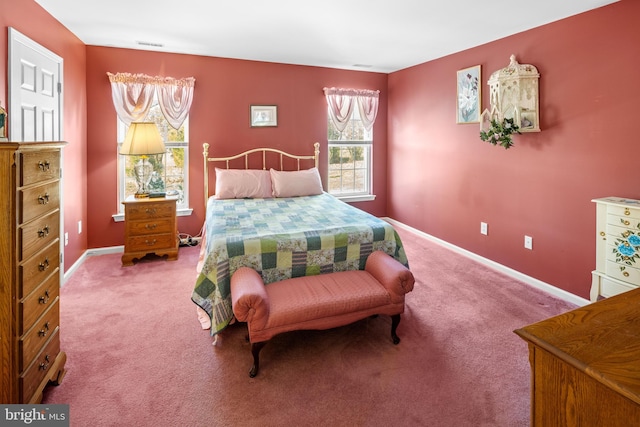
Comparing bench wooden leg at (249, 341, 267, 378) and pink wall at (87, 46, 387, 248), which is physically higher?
pink wall at (87, 46, 387, 248)

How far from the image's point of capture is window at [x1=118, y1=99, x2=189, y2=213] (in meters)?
4.35

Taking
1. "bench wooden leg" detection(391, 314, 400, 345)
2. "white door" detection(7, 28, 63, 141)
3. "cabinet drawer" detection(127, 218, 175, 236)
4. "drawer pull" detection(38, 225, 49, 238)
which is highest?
"white door" detection(7, 28, 63, 141)

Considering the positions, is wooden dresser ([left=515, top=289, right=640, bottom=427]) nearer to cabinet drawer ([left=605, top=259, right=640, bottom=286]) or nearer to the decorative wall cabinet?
cabinet drawer ([left=605, top=259, right=640, bottom=286])

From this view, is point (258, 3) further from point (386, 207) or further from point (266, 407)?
point (386, 207)

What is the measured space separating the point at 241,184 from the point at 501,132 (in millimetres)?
2840

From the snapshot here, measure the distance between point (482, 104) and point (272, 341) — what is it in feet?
10.8

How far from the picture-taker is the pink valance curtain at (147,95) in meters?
4.12

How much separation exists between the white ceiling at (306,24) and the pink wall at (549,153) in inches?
9.1

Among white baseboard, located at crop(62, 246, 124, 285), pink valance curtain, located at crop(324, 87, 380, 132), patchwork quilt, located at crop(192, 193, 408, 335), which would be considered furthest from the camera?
pink valance curtain, located at crop(324, 87, 380, 132)

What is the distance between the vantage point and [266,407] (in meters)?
1.83

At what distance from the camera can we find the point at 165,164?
4551mm

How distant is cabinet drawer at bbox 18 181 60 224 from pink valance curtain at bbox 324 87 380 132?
385cm

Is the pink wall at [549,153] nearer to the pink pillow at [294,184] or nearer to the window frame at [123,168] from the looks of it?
the pink pillow at [294,184]

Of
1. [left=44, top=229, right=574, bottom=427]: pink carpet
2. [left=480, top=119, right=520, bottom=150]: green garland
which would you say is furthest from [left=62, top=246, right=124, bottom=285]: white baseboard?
[left=480, top=119, right=520, bottom=150]: green garland
